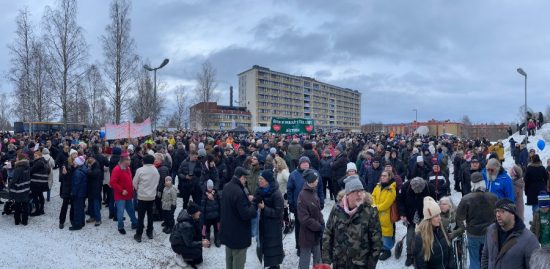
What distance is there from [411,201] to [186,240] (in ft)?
13.7

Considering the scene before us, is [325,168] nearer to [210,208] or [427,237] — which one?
[210,208]

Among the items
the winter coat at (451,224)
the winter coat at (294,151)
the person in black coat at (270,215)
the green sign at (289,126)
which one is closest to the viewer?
the winter coat at (451,224)

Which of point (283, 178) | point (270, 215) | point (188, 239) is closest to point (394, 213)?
point (270, 215)

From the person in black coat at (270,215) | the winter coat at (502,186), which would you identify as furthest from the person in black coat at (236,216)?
the winter coat at (502,186)

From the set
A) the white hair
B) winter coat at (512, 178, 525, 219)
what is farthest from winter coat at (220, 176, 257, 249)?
winter coat at (512, 178, 525, 219)

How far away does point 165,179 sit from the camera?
8.84 metres

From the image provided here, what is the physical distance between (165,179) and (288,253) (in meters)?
3.40

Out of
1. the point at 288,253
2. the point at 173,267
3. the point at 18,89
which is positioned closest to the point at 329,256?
the point at 288,253

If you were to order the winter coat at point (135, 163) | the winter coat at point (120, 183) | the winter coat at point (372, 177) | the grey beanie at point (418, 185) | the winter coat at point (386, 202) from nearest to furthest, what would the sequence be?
the grey beanie at point (418, 185)
the winter coat at point (386, 202)
the winter coat at point (120, 183)
the winter coat at point (372, 177)
the winter coat at point (135, 163)

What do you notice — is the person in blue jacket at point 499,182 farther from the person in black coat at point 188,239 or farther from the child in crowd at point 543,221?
the person in black coat at point 188,239

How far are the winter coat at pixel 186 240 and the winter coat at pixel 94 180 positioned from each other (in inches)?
111

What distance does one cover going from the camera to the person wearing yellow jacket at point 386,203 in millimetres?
6836

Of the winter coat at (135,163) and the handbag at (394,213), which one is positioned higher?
the winter coat at (135,163)

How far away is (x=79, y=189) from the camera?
855 centimetres
